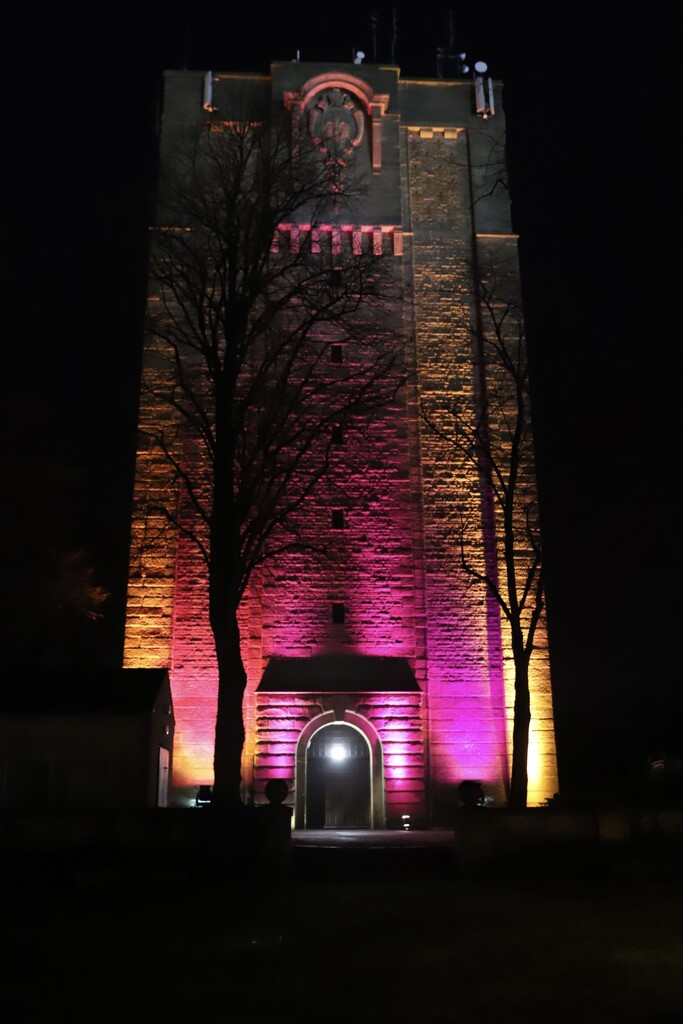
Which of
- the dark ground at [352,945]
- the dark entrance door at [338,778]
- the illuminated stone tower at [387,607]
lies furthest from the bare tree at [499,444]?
the dark ground at [352,945]

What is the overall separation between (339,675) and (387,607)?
2.28 metres

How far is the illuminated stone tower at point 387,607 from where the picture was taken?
2303 cm

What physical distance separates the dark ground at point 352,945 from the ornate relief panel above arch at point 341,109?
22.2m

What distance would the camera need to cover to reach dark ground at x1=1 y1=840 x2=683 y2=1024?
19.7 feet

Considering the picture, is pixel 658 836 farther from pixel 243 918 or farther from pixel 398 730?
pixel 398 730

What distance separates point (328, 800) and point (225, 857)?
11065 mm

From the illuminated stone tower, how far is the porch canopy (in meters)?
0.05

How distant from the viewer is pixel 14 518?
21125mm

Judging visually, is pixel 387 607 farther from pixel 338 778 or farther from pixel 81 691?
pixel 81 691

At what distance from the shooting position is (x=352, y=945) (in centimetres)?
795

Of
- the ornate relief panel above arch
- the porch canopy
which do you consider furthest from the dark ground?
the ornate relief panel above arch

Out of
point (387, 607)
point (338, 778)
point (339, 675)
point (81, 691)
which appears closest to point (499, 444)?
point (387, 607)

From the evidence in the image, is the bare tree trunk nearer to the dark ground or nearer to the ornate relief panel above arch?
the dark ground

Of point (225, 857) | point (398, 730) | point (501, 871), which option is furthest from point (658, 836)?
point (398, 730)
